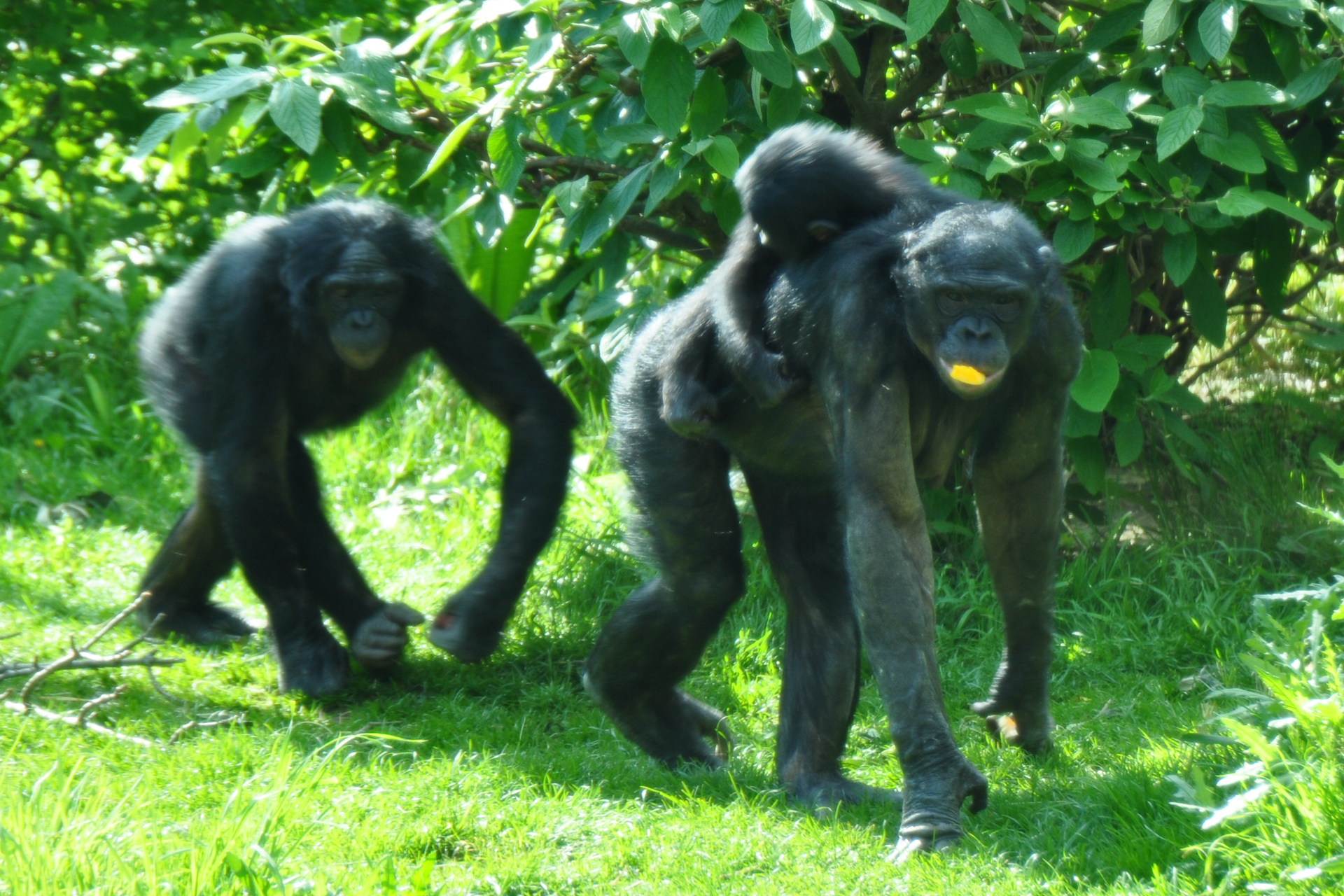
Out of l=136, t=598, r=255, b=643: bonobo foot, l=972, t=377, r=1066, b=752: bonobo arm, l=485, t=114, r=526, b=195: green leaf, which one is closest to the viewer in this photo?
l=972, t=377, r=1066, b=752: bonobo arm

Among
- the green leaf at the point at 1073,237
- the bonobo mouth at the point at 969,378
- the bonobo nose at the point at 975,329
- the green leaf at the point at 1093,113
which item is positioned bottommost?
the bonobo mouth at the point at 969,378

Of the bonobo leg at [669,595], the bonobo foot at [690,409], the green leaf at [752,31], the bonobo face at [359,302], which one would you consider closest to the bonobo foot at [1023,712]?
the bonobo leg at [669,595]

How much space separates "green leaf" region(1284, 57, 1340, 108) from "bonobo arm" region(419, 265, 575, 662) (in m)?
2.71

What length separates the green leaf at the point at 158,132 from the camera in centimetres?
465

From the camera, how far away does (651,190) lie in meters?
4.61

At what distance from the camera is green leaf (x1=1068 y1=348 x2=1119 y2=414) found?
4742 millimetres

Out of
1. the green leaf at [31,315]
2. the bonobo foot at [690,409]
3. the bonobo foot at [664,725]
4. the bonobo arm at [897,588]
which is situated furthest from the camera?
the green leaf at [31,315]

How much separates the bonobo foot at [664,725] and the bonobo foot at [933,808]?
3.50 ft

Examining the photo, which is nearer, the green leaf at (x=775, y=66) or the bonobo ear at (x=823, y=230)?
the bonobo ear at (x=823, y=230)

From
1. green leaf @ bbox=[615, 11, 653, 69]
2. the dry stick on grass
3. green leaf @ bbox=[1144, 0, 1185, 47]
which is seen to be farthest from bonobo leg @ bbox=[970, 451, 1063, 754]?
the dry stick on grass

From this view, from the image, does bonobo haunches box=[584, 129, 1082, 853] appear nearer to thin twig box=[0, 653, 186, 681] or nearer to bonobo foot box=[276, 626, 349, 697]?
bonobo foot box=[276, 626, 349, 697]

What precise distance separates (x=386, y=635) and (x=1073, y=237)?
2784 mm

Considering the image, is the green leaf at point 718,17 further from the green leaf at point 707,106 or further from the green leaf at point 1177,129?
the green leaf at point 1177,129

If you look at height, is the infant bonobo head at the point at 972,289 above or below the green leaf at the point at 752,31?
below
